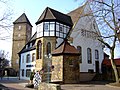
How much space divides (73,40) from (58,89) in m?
21.6

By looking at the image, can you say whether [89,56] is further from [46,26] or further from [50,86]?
[50,86]

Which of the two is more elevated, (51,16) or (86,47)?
(51,16)

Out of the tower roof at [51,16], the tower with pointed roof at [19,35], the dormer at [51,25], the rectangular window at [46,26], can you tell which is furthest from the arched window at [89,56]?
the tower with pointed roof at [19,35]

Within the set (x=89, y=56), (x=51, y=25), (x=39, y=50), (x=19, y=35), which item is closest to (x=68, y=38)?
(x=51, y=25)

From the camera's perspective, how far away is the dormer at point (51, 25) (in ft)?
112

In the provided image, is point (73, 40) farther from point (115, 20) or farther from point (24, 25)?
point (24, 25)

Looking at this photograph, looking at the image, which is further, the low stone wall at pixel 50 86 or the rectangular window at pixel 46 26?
the rectangular window at pixel 46 26

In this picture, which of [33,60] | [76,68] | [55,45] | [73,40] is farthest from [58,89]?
[33,60]

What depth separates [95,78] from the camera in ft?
124

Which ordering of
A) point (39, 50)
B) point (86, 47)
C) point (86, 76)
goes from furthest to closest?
1. point (86, 47)
2. point (86, 76)
3. point (39, 50)

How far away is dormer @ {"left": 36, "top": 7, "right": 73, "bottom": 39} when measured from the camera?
3409 centimetres

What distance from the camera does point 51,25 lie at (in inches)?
1347

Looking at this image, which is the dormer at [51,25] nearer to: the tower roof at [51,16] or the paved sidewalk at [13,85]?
the tower roof at [51,16]

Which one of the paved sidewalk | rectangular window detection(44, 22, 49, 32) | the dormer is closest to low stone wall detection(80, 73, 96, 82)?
the dormer
